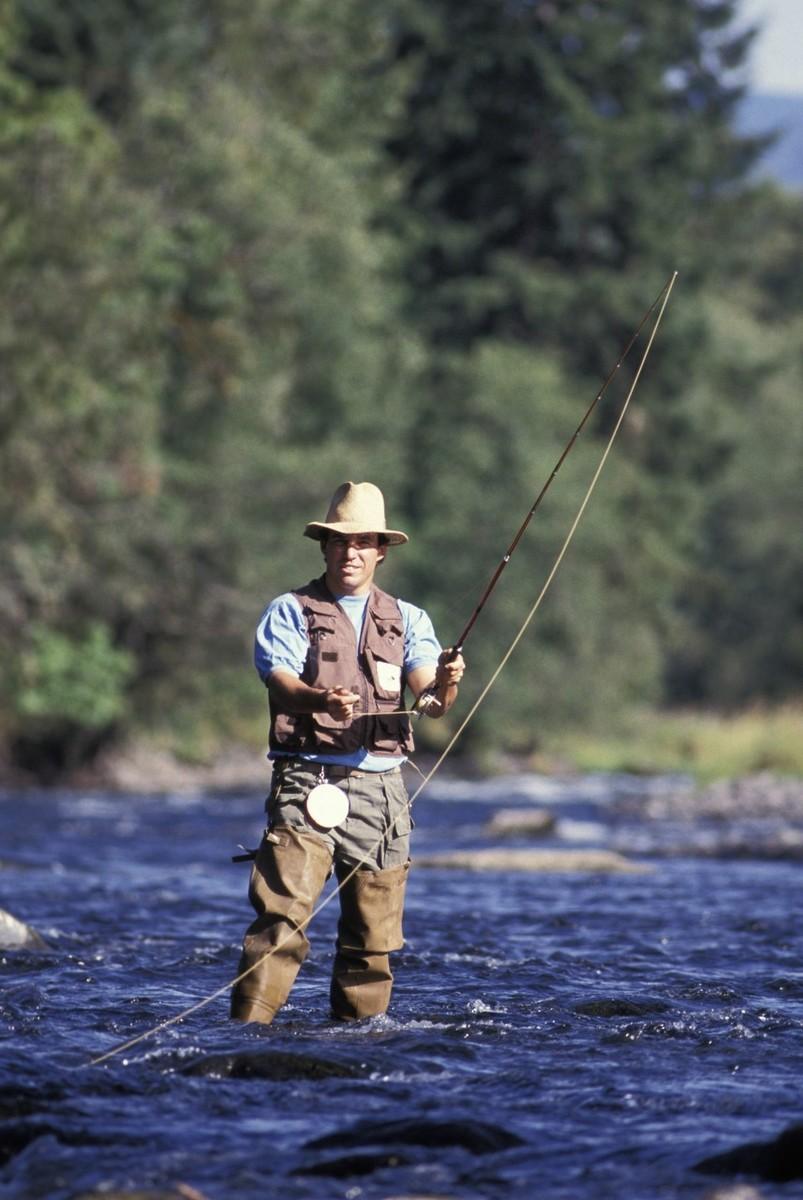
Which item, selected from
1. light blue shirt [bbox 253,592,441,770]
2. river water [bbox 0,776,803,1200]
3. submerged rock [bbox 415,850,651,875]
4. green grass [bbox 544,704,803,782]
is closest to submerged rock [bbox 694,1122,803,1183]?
river water [bbox 0,776,803,1200]

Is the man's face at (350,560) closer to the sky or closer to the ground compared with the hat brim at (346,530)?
closer to the ground

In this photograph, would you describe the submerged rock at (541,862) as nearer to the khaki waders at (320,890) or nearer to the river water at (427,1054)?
the river water at (427,1054)

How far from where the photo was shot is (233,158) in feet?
102

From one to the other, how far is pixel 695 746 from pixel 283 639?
3024 centimetres

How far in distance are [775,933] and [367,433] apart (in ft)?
87.9

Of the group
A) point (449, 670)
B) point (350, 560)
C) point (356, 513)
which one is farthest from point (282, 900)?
point (356, 513)

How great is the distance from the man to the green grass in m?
22.1

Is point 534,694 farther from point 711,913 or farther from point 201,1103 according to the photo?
point 201,1103

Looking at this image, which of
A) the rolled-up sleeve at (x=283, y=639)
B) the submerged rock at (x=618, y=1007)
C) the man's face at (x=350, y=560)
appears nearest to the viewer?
the rolled-up sleeve at (x=283, y=639)

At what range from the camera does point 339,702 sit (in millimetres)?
6504

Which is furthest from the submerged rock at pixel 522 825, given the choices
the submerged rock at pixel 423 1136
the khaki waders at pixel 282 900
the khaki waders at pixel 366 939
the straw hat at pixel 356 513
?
the submerged rock at pixel 423 1136

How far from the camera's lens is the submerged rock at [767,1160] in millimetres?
5316

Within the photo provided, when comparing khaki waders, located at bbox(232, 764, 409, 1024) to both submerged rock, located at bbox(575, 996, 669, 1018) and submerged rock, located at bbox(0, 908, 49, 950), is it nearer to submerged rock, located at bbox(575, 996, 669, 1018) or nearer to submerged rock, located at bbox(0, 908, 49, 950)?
submerged rock, located at bbox(575, 996, 669, 1018)

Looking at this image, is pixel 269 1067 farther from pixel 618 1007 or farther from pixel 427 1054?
pixel 618 1007
